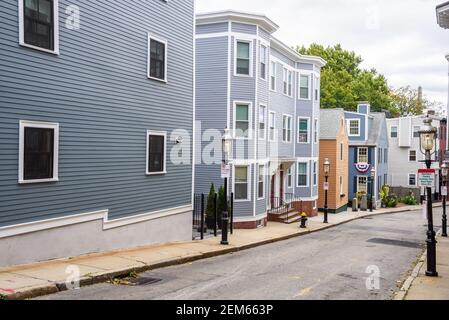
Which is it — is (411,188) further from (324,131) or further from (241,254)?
(241,254)

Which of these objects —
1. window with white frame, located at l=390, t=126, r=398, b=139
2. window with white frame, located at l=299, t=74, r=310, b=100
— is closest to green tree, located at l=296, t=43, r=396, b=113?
window with white frame, located at l=390, t=126, r=398, b=139

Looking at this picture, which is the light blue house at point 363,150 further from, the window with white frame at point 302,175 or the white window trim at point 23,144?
the white window trim at point 23,144

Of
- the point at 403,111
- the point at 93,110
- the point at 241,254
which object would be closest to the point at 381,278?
the point at 241,254

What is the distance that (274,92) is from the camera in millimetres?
28766

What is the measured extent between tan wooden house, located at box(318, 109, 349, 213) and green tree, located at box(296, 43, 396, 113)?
1802cm

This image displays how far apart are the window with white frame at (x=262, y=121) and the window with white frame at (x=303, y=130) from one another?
27.9 ft

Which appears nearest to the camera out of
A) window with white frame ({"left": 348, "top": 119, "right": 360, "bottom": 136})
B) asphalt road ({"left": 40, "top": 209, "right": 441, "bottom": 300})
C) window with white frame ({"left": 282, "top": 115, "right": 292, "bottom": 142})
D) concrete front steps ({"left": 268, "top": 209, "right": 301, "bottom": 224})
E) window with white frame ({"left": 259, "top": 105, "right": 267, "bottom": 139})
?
asphalt road ({"left": 40, "top": 209, "right": 441, "bottom": 300})

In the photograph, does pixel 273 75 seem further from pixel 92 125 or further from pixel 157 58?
pixel 92 125

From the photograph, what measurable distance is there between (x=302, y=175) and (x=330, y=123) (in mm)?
8341

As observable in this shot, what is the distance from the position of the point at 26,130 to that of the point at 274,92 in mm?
20126

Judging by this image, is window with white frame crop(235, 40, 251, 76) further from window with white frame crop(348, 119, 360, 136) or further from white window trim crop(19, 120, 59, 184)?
window with white frame crop(348, 119, 360, 136)

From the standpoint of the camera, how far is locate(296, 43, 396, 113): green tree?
58.3 metres

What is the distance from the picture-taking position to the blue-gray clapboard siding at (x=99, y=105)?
1029 centimetres
